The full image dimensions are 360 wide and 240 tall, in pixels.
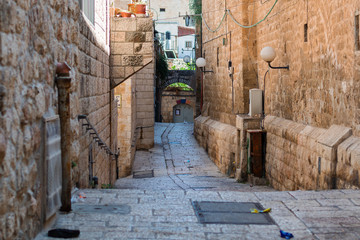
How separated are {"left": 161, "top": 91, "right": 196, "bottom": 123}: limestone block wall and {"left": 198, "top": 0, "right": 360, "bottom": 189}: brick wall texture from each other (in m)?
24.0

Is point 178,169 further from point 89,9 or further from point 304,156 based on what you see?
point 89,9

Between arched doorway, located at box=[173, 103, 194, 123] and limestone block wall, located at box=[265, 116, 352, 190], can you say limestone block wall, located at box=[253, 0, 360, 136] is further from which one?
arched doorway, located at box=[173, 103, 194, 123]

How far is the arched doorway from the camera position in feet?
131

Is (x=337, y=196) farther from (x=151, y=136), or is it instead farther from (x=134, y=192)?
(x=151, y=136)

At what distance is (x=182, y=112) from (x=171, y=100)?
7.29 feet

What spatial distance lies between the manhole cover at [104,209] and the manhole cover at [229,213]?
64 cm

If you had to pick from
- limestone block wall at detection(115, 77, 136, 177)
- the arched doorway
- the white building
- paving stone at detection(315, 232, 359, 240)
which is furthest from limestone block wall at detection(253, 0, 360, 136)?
the white building

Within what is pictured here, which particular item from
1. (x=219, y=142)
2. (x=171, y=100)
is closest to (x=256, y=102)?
(x=219, y=142)

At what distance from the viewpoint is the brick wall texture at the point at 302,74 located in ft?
20.0

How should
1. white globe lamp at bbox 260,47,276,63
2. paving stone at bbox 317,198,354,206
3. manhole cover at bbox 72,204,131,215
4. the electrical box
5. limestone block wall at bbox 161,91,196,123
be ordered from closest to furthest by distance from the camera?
manhole cover at bbox 72,204,131,215 → paving stone at bbox 317,198,354,206 → white globe lamp at bbox 260,47,276,63 → the electrical box → limestone block wall at bbox 161,91,196,123

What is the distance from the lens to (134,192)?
202 inches

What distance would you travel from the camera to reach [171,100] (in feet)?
126

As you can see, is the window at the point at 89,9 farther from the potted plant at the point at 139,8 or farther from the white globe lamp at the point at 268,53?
the white globe lamp at the point at 268,53

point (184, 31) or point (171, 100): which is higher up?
point (184, 31)
